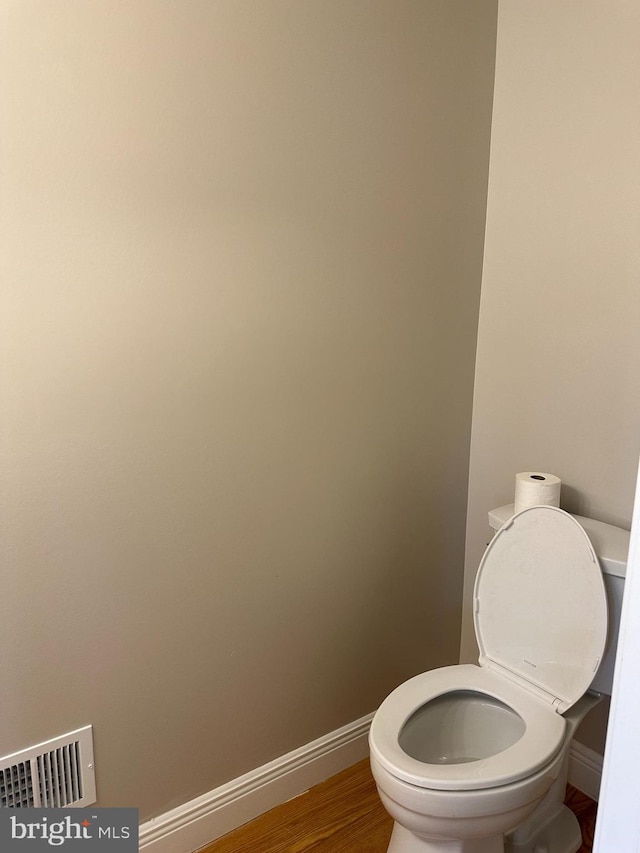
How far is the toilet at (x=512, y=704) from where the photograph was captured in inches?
57.0

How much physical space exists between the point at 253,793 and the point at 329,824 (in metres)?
0.22

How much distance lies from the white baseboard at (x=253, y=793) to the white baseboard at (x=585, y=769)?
599 millimetres

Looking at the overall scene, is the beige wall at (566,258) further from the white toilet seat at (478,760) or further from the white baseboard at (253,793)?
the white baseboard at (253,793)

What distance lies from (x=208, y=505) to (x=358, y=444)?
47 cm

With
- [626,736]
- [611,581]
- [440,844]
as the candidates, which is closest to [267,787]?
[440,844]

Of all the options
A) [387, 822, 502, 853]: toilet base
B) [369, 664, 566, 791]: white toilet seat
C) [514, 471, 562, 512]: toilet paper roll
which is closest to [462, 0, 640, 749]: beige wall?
[514, 471, 562, 512]: toilet paper roll

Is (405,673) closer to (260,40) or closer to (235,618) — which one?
(235,618)

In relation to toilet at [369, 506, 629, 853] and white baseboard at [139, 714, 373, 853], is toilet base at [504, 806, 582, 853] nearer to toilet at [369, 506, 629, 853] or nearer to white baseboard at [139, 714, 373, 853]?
toilet at [369, 506, 629, 853]

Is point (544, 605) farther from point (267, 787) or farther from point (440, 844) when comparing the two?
point (267, 787)

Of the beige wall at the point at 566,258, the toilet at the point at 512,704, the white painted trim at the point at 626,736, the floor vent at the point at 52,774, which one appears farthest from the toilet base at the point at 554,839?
the white painted trim at the point at 626,736

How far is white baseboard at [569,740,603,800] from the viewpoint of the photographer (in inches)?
76.8

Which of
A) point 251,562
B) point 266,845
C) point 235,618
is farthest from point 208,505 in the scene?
point 266,845

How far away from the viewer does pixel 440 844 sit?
60.8 inches

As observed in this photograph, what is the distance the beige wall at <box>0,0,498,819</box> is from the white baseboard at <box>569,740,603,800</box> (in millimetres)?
557
